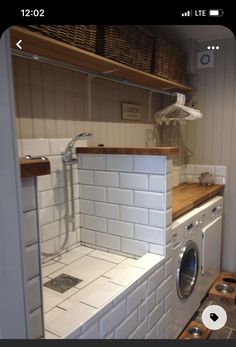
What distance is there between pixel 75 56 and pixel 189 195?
4.01 feet

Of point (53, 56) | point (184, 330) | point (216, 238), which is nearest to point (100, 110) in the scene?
point (53, 56)

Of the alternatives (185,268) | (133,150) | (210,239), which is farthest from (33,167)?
(210,239)

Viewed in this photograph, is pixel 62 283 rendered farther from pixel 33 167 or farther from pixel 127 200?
pixel 33 167

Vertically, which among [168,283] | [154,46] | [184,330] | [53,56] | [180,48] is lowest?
[184,330]

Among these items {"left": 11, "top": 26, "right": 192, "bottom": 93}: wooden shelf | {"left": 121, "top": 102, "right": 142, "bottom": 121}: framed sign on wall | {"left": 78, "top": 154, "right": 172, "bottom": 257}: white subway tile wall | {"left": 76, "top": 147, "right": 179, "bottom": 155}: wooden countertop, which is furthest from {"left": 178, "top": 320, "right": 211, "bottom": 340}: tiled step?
{"left": 11, "top": 26, "right": 192, "bottom": 93}: wooden shelf

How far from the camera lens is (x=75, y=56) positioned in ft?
3.89

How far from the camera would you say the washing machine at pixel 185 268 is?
145 centimetres

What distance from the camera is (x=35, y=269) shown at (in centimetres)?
57

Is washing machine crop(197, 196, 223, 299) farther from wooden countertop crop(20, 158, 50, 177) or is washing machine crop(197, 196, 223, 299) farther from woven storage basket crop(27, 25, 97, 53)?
wooden countertop crop(20, 158, 50, 177)

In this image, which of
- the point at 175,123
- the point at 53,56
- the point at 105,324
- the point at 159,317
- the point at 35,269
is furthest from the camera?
the point at 175,123
